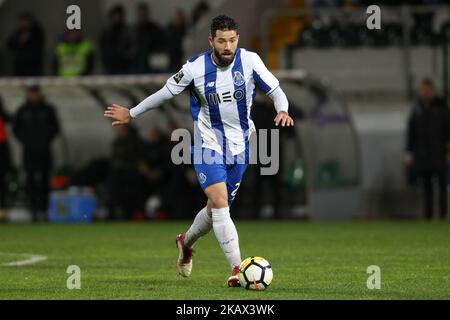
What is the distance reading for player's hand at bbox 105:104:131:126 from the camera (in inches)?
420

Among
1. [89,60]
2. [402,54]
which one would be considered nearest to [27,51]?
[89,60]

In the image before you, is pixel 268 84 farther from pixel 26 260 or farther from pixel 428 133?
pixel 428 133

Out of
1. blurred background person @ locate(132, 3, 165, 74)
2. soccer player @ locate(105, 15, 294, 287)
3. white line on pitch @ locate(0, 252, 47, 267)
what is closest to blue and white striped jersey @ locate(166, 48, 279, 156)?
soccer player @ locate(105, 15, 294, 287)

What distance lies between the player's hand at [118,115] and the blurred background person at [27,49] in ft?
44.8

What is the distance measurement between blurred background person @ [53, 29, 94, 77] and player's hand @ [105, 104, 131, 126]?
1275 centimetres

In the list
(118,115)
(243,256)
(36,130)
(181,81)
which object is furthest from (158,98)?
(36,130)

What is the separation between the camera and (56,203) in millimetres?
22250

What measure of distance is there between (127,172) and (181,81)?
12.1 metres

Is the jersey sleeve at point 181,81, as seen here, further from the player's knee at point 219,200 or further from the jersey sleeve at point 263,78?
the player's knee at point 219,200

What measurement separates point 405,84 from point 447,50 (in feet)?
3.42

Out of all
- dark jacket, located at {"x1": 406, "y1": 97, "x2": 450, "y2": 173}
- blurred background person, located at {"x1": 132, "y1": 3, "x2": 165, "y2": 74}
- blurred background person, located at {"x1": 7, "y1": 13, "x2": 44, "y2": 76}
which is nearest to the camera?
dark jacket, located at {"x1": 406, "y1": 97, "x2": 450, "y2": 173}

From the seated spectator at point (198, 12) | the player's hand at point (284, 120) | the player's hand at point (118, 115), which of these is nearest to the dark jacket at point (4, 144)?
the seated spectator at point (198, 12)

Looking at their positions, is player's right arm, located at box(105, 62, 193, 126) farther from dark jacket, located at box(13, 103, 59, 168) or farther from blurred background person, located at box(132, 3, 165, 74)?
blurred background person, located at box(132, 3, 165, 74)

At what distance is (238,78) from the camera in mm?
10609
